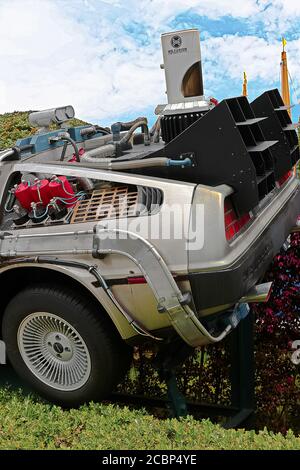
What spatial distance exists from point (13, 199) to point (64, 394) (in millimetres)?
1360

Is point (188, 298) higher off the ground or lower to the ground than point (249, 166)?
lower

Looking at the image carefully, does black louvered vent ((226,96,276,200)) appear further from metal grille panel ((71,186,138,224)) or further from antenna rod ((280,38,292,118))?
antenna rod ((280,38,292,118))

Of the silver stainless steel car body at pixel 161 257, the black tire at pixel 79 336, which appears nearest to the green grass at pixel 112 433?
the black tire at pixel 79 336

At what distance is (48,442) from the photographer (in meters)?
3.75

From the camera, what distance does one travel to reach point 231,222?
4121 millimetres

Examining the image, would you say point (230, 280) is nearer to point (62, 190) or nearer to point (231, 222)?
point (231, 222)

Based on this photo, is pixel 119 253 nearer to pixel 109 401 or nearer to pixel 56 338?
pixel 56 338

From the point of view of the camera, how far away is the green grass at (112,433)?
3.56 m

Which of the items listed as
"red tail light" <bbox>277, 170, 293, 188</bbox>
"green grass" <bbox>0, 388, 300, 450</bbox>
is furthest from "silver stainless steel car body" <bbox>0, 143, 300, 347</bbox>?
"red tail light" <bbox>277, 170, 293, 188</bbox>

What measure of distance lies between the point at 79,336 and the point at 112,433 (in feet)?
2.37

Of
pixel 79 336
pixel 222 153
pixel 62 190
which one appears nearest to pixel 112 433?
pixel 79 336

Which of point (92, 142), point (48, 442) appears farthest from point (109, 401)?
point (92, 142)

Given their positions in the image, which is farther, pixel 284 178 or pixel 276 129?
pixel 284 178

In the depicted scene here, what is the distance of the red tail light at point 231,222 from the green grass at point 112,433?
3.64ft
